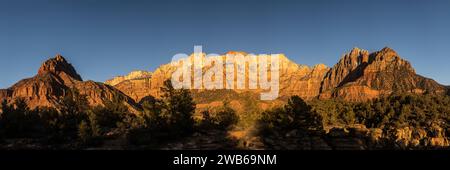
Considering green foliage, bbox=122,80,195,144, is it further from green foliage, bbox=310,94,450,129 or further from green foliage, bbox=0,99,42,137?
green foliage, bbox=310,94,450,129

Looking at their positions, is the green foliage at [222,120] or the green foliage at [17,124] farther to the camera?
the green foliage at [222,120]

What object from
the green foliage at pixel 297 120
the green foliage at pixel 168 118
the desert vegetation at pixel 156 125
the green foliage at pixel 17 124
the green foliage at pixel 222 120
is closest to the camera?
the green foliage at pixel 168 118

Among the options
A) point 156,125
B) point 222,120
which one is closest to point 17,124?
point 156,125

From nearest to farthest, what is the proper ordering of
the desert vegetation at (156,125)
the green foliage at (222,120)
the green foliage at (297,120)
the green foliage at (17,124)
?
1. the desert vegetation at (156,125)
2. the green foliage at (297,120)
3. the green foliage at (17,124)
4. the green foliage at (222,120)

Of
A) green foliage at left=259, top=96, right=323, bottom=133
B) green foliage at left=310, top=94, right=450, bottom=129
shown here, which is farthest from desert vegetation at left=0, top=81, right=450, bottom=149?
green foliage at left=310, top=94, right=450, bottom=129

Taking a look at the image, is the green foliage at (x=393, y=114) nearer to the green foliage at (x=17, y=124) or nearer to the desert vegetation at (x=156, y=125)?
the desert vegetation at (x=156, y=125)

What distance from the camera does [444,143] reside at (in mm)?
60062

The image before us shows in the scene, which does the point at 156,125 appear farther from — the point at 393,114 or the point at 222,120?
the point at 393,114

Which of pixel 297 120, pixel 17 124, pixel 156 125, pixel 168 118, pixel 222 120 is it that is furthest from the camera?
pixel 222 120

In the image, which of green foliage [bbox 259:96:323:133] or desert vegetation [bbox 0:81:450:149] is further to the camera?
green foliage [bbox 259:96:323:133]

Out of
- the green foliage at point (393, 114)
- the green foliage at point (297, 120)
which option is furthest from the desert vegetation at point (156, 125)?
the green foliage at point (393, 114)
